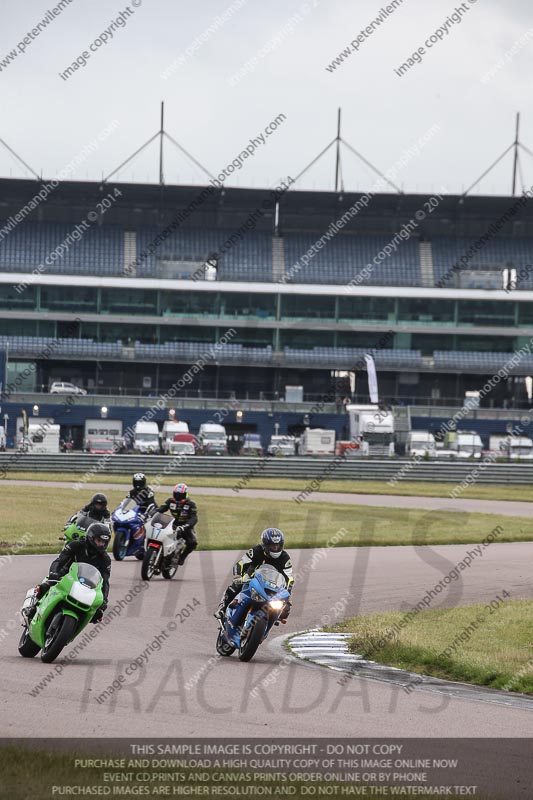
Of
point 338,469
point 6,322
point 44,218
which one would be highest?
point 44,218

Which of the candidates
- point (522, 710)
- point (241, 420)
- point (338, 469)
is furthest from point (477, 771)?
point (241, 420)

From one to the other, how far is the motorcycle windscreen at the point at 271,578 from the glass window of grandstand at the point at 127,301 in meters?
71.8

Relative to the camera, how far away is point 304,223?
87188mm

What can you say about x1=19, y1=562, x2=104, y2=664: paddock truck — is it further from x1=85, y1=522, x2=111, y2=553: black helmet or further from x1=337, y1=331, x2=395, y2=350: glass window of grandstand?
x1=337, y1=331, x2=395, y2=350: glass window of grandstand

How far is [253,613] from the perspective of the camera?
41.1ft

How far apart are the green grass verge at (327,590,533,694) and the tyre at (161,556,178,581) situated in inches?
185

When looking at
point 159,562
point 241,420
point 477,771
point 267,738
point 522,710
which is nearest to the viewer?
point 477,771

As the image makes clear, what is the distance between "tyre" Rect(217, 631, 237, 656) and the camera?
12.8 metres

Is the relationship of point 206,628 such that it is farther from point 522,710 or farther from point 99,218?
point 99,218

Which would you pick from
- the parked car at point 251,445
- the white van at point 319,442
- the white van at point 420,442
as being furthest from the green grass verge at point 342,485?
the white van at point 319,442

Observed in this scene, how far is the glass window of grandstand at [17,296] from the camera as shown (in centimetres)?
8294

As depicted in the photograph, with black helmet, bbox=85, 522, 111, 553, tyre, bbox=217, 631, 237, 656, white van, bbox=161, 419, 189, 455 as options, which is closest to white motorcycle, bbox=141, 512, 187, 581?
tyre, bbox=217, 631, 237, 656

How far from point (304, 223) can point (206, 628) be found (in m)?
73.9

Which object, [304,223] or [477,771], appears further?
[304,223]
